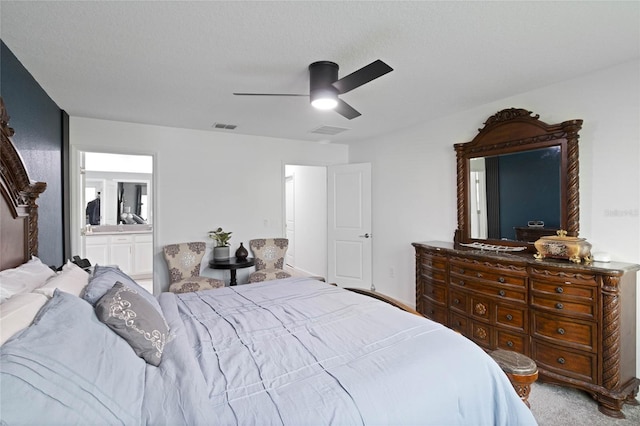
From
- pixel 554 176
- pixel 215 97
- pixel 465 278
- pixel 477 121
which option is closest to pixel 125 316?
pixel 215 97

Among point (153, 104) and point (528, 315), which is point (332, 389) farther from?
point (153, 104)

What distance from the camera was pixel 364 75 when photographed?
6.26 ft

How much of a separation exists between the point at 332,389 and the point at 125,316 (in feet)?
3.17

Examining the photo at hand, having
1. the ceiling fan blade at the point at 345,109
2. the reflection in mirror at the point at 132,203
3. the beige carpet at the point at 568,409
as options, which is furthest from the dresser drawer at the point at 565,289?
the reflection in mirror at the point at 132,203

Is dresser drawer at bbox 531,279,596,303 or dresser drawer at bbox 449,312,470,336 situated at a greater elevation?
dresser drawer at bbox 531,279,596,303

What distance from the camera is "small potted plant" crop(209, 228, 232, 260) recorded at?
4.26 m

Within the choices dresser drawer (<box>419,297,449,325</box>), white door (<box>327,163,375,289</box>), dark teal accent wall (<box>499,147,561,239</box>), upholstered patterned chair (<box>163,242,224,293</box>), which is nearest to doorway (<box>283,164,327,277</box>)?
white door (<box>327,163,375,289</box>)

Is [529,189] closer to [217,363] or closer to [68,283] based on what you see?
[217,363]

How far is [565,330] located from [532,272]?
453mm

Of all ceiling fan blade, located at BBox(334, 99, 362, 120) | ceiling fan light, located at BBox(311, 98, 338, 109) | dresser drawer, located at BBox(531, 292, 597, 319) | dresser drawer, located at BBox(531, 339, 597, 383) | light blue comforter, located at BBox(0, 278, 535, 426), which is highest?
ceiling fan blade, located at BBox(334, 99, 362, 120)

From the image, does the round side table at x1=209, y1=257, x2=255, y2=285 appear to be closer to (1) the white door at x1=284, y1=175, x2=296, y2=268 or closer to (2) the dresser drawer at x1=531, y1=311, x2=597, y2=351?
(1) the white door at x1=284, y1=175, x2=296, y2=268

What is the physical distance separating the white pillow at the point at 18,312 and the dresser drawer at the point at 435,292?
3158mm

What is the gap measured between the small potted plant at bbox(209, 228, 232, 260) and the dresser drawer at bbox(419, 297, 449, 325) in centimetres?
264

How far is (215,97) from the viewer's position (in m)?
3.03
